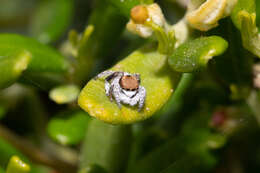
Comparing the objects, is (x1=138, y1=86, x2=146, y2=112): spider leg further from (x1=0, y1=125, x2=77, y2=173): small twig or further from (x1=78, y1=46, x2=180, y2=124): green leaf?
(x1=0, y1=125, x2=77, y2=173): small twig

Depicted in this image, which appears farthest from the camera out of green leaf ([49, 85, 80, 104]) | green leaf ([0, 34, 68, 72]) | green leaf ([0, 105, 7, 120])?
green leaf ([0, 105, 7, 120])

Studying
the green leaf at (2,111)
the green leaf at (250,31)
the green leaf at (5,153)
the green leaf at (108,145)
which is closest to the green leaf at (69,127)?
the green leaf at (108,145)

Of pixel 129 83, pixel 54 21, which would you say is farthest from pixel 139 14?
pixel 54 21

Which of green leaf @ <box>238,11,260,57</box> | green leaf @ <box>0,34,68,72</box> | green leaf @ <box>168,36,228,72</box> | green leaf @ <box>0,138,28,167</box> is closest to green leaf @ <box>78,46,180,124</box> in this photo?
green leaf @ <box>168,36,228,72</box>

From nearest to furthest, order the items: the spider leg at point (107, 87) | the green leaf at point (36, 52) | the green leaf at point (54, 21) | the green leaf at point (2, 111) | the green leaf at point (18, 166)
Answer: the green leaf at point (18, 166) < the spider leg at point (107, 87) < the green leaf at point (36, 52) < the green leaf at point (2, 111) < the green leaf at point (54, 21)

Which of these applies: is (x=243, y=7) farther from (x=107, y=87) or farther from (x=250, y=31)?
(x=107, y=87)

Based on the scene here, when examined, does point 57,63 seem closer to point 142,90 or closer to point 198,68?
point 142,90

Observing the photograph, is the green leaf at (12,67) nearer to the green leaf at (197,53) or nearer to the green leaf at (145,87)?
the green leaf at (145,87)
